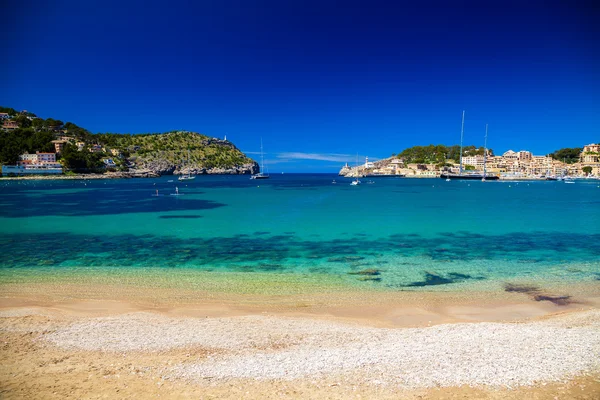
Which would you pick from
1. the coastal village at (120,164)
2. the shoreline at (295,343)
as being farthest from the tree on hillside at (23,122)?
the shoreline at (295,343)

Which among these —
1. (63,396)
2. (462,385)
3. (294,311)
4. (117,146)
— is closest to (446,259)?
(294,311)

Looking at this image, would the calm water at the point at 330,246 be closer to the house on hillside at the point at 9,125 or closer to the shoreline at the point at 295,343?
the shoreline at the point at 295,343

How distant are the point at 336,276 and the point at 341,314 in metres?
3.98

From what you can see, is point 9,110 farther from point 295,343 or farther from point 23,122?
point 295,343

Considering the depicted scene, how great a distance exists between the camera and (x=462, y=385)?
5.59 metres

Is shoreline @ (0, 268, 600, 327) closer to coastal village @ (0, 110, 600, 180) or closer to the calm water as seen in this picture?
the calm water

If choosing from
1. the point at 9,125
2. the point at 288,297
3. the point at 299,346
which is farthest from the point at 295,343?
the point at 9,125

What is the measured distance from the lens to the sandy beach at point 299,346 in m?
5.55

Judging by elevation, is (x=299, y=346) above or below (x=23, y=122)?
below

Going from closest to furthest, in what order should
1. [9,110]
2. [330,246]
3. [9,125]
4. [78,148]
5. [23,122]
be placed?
[330,246] → [9,125] → [78,148] → [23,122] → [9,110]

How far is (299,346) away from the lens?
7180mm

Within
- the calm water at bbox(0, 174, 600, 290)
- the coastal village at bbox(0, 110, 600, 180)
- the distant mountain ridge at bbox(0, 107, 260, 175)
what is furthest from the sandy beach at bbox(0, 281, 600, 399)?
the distant mountain ridge at bbox(0, 107, 260, 175)

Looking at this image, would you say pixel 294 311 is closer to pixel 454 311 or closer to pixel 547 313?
A: pixel 454 311

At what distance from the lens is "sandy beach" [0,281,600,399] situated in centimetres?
555
